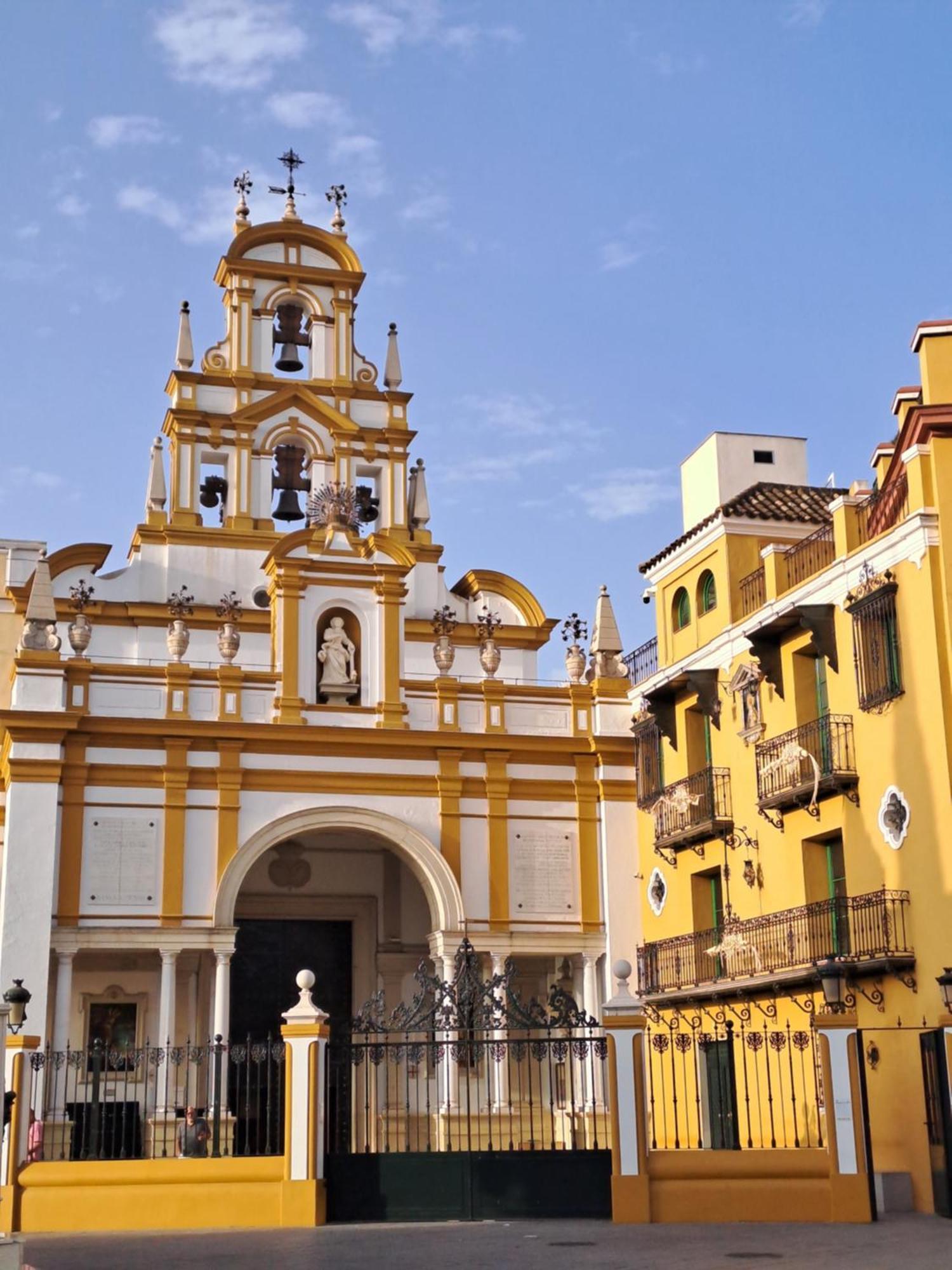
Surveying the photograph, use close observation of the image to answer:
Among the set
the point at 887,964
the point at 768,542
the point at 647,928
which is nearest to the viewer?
the point at 887,964

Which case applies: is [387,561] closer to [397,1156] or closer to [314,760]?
[314,760]

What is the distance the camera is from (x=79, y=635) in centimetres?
2642

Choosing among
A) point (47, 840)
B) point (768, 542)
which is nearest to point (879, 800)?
point (768, 542)

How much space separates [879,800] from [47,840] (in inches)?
487

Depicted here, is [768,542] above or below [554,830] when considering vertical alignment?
above

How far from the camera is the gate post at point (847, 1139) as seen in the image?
55.5ft

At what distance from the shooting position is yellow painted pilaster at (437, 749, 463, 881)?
2739cm

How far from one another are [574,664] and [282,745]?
17.4 feet

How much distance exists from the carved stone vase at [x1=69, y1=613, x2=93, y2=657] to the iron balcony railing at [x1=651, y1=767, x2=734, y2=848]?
31.4 ft

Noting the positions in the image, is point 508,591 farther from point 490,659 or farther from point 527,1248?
point 527,1248

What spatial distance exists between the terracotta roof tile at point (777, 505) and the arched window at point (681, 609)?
2.90 feet

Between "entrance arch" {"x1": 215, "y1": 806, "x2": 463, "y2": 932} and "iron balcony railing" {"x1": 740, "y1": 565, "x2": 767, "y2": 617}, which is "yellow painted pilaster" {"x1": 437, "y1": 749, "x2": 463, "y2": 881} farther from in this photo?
"iron balcony railing" {"x1": 740, "y1": 565, "x2": 767, "y2": 617}

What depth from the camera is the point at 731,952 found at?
24.3 metres

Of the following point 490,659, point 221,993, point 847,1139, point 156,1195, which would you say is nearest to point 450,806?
point 490,659
